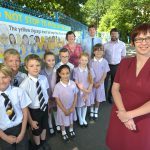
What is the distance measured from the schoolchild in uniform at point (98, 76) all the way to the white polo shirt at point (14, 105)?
288 cm

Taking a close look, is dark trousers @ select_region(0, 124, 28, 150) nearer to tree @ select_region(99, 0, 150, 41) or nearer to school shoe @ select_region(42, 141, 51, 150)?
school shoe @ select_region(42, 141, 51, 150)

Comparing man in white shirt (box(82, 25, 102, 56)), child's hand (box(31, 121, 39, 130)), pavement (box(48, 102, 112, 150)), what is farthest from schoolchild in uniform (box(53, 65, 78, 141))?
man in white shirt (box(82, 25, 102, 56))

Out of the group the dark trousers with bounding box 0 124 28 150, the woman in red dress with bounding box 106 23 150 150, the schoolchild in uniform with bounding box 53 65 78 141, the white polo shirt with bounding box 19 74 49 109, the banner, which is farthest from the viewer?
the schoolchild in uniform with bounding box 53 65 78 141

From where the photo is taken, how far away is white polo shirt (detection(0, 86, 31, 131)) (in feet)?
9.95

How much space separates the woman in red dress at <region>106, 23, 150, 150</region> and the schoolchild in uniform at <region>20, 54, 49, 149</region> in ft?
4.73

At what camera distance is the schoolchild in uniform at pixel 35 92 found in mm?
3754

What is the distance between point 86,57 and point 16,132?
8.12 feet

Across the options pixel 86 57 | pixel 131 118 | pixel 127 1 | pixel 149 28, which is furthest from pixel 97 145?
pixel 127 1

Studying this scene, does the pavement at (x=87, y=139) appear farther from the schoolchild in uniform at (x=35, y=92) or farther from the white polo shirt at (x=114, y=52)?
the white polo shirt at (x=114, y=52)

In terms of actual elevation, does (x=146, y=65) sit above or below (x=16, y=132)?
above

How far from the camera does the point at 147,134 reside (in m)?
2.59

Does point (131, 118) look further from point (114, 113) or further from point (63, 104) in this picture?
point (63, 104)

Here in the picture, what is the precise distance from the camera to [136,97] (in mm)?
2598

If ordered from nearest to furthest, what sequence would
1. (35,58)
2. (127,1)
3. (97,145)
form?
(35,58) → (97,145) → (127,1)
